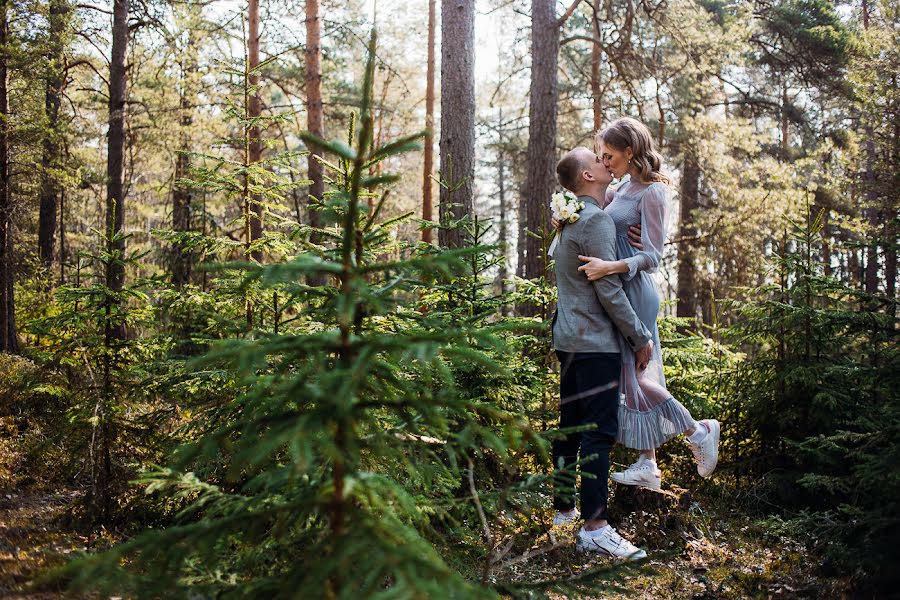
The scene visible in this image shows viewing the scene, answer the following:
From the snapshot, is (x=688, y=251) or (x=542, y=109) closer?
(x=542, y=109)

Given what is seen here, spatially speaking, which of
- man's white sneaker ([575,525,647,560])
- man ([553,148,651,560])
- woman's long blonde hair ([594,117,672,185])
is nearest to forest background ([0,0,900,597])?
man's white sneaker ([575,525,647,560])

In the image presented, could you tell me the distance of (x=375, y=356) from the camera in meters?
2.40

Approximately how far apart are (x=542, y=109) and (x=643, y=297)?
20.8ft

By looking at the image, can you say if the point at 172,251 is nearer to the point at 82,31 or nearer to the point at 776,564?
the point at 82,31

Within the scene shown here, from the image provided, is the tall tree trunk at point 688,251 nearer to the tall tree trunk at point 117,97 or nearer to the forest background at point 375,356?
the forest background at point 375,356

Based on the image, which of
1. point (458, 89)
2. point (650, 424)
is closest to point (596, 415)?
point (650, 424)

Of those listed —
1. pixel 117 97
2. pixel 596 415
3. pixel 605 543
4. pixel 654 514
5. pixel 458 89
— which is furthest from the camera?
pixel 117 97

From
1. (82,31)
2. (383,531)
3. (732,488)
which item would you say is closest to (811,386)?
(732,488)

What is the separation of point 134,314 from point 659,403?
3657mm

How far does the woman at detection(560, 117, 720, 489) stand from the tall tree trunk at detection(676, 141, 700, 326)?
8704mm

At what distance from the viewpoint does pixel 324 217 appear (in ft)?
6.47

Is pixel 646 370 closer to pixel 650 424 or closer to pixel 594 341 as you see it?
pixel 650 424

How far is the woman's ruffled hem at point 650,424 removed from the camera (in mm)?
3928

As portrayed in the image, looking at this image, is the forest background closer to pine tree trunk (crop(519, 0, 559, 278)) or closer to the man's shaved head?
pine tree trunk (crop(519, 0, 559, 278))
